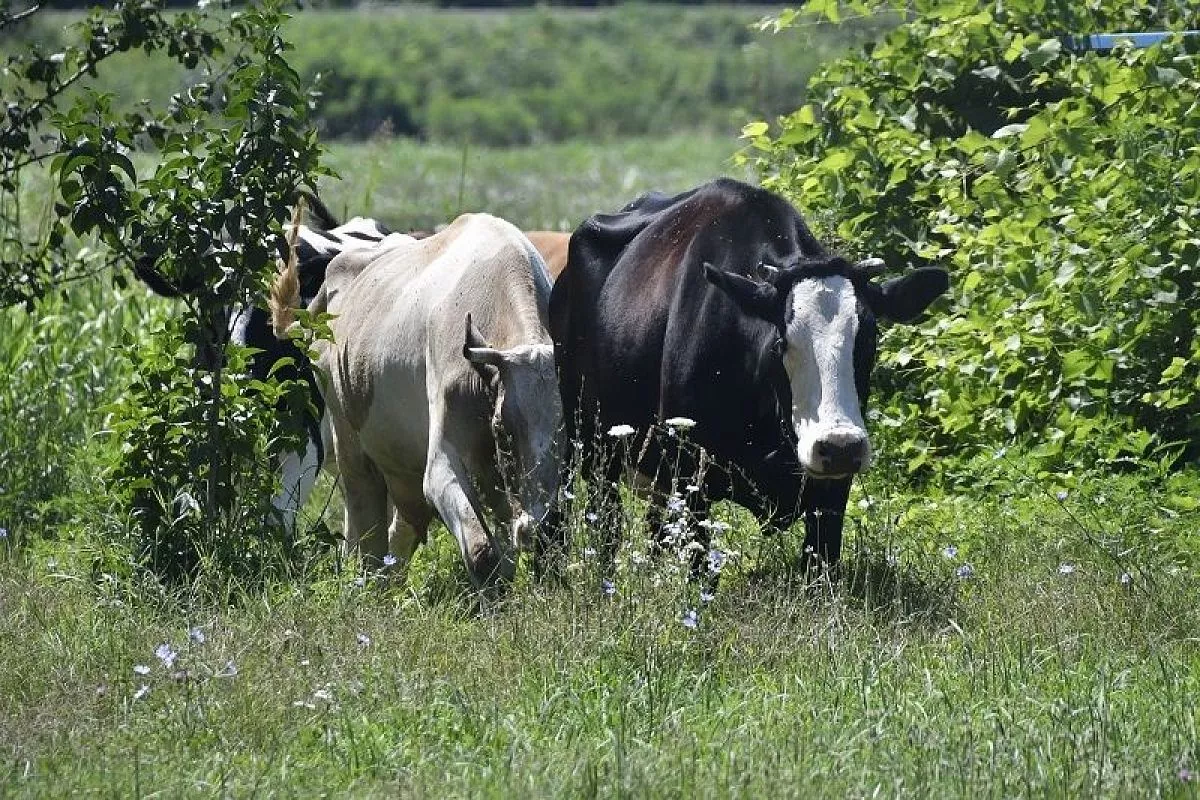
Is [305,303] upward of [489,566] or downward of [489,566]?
upward

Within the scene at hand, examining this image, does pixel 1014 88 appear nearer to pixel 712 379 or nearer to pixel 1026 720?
pixel 712 379

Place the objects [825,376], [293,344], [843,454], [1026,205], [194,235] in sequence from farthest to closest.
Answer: [1026,205], [293,344], [194,235], [825,376], [843,454]

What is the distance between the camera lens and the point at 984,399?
1000 cm

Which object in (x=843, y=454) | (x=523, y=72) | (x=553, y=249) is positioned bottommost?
(x=523, y=72)

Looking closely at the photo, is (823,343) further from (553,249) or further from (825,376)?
(553,249)

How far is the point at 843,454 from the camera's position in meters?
7.43

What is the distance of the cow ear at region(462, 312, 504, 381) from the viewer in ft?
26.6

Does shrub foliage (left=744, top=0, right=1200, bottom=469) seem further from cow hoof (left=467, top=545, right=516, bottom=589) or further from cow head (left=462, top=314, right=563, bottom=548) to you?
cow hoof (left=467, top=545, right=516, bottom=589)

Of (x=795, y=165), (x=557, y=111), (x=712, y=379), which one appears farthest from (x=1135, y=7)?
(x=557, y=111)

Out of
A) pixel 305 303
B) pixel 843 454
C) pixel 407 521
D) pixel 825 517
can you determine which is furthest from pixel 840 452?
pixel 305 303

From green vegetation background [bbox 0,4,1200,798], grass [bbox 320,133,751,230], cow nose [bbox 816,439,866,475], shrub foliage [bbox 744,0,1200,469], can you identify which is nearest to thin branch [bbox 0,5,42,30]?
green vegetation background [bbox 0,4,1200,798]

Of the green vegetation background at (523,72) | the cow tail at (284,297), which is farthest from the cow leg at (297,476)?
the green vegetation background at (523,72)

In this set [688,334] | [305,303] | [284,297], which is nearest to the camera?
[688,334]

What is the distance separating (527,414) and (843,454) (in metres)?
1.34
